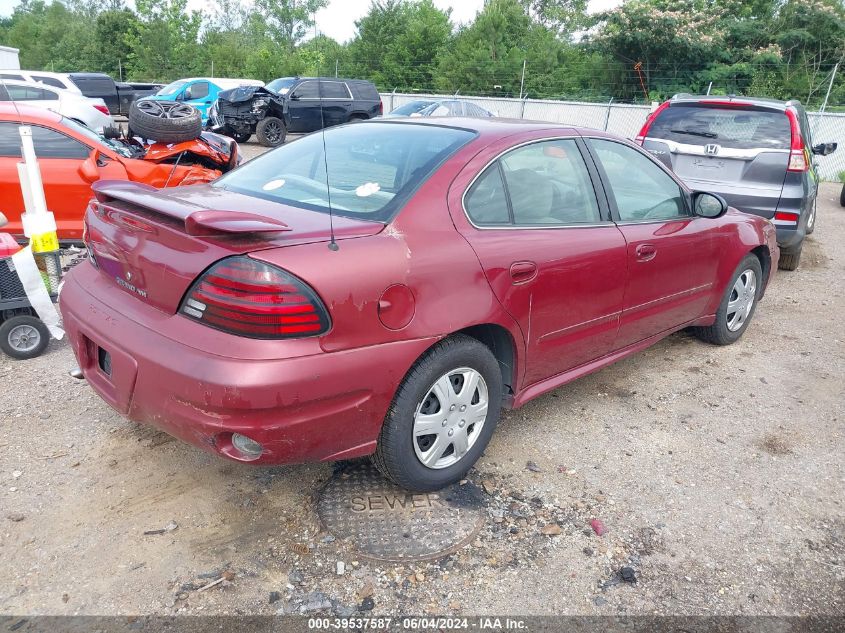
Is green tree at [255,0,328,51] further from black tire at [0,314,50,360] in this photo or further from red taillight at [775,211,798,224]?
red taillight at [775,211,798,224]

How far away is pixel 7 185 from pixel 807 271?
8423 millimetres

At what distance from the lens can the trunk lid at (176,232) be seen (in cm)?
234

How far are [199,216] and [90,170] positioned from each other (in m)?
4.76

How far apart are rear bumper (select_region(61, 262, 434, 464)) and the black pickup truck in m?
22.7

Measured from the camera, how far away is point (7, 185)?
618 cm

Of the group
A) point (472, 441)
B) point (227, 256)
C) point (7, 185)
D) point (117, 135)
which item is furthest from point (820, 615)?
point (117, 135)

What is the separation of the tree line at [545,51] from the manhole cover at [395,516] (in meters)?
17.0

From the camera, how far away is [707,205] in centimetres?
422

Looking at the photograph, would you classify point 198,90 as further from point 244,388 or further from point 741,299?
point 244,388

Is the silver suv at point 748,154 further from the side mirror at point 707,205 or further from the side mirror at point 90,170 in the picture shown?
the side mirror at point 90,170

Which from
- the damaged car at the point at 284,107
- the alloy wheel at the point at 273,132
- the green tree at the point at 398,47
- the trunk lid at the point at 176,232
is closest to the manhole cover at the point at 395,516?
the trunk lid at the point at 176,232

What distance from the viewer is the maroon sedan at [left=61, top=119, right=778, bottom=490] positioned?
7.63ft

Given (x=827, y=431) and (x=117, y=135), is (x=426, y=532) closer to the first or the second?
(x=827, y=431)

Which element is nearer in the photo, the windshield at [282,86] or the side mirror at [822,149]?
the side mirror at [822,149]
